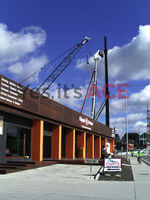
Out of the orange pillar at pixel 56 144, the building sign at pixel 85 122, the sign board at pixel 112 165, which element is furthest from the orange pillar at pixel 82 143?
the sign board at pixel 112 165

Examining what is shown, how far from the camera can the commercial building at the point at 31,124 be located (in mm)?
17953

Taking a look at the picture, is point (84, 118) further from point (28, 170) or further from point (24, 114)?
point (28, 170)

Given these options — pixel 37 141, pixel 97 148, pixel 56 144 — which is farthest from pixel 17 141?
pixel 97 148

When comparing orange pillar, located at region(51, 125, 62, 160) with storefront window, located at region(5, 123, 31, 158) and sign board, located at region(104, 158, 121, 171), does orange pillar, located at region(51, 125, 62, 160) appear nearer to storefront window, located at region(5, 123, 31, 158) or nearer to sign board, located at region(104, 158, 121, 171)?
storefront window, located at region(5, 123, 31, 158)

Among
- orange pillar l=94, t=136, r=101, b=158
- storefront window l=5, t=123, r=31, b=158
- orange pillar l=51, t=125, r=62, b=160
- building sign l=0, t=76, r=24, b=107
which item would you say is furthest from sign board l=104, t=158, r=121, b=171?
orange pillar l=94, t=136, r=101, b=158

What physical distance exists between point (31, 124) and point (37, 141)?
1601 millimetres

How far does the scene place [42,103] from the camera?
21.8m

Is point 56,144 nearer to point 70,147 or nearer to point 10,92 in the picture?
point 70,147

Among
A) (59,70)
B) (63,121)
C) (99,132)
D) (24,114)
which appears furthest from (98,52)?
(24,114)

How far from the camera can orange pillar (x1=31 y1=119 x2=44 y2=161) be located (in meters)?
21.2

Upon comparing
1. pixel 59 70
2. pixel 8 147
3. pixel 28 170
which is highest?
pixel 59 70

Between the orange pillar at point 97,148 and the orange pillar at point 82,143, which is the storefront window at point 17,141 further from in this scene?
the orange pillar at point 97,148

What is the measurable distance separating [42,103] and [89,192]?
41.9ft

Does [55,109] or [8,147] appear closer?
[8,147]
